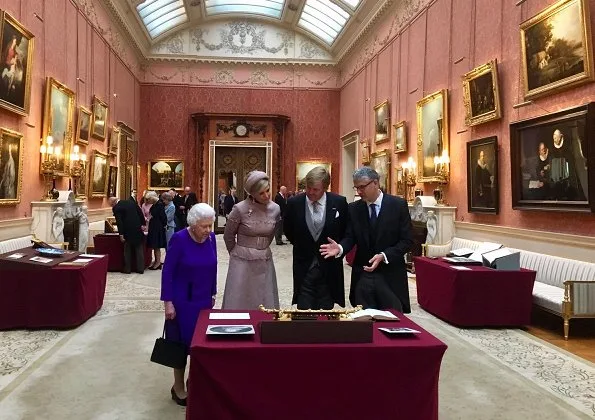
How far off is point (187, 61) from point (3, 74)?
13935mm

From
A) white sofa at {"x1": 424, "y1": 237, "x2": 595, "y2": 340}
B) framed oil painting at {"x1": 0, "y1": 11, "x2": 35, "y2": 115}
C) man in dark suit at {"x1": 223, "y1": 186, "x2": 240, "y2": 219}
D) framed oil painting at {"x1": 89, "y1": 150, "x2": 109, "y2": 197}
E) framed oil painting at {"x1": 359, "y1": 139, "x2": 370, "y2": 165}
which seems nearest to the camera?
white sofa at {"x1": 424, "y1": 237, "x2": 595, "y2": 340}

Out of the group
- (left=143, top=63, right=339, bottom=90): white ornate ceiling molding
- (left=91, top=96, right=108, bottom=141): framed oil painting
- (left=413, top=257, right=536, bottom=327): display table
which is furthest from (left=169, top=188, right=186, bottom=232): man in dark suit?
(left=413, top=257, right=536, bottom=327): display table

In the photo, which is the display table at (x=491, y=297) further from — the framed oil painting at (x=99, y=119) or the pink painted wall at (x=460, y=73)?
the framed oil painting at (x=99, y=119)

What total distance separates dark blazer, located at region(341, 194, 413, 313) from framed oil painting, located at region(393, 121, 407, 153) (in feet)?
33.5

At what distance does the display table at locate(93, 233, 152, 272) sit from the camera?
465 inches

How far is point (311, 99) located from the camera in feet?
74.0

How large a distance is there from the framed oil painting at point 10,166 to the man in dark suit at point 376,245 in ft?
22.6

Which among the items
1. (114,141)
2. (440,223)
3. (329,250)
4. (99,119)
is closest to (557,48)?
(440,223)

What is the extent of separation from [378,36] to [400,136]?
4349 mm

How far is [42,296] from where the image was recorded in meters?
A: 6.79

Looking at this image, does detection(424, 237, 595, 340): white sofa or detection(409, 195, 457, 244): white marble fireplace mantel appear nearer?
detection(424, 237, 595, 340): white sofa

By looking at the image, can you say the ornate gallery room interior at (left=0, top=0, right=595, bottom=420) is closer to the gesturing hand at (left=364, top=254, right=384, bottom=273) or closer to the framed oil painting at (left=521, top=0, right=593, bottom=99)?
the framed oil painting at (left=521, top=0, right=593, bottom=99)

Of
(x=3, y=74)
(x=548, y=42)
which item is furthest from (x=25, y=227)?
(x=548, y=42)

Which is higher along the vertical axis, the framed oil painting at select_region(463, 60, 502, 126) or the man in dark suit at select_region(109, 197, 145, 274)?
the framed oil painting at select_region(463, 60, 502, 126)
